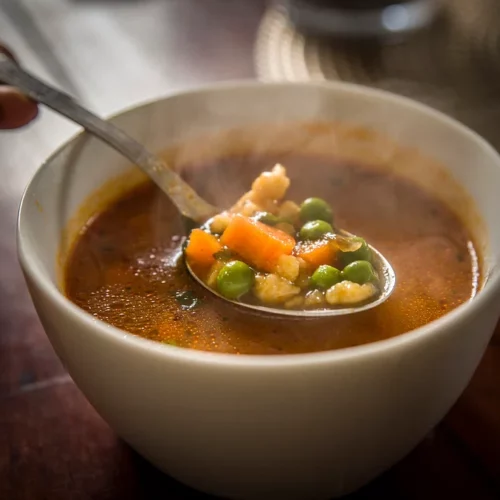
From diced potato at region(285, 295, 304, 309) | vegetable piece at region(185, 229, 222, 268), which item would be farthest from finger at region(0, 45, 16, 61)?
diced potato at region(285, 295, 304, 309)

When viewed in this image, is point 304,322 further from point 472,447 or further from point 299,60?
point 299,60

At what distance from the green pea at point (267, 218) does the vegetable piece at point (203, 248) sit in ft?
0.35

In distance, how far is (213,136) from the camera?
1791mm

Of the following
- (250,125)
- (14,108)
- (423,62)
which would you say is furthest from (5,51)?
(423,62)

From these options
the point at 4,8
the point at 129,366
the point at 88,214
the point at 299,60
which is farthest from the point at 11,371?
the point at 4,8

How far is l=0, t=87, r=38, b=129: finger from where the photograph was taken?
5.02 feet

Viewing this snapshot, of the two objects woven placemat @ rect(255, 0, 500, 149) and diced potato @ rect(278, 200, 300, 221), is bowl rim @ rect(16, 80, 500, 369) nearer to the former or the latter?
diced potato @ rect(278, 200, 300, 221)

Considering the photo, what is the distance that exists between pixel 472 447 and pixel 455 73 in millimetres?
1712

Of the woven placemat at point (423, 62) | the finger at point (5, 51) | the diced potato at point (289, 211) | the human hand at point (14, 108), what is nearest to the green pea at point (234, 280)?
the diced potato at point (289, 211)

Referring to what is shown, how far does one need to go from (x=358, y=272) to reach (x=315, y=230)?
15 centimetres

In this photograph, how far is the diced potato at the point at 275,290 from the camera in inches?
51.7

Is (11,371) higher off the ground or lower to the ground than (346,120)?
lower

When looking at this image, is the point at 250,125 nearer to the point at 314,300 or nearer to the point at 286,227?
the point at 286,227

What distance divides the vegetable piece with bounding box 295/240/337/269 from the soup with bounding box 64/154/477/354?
0.45 ft
